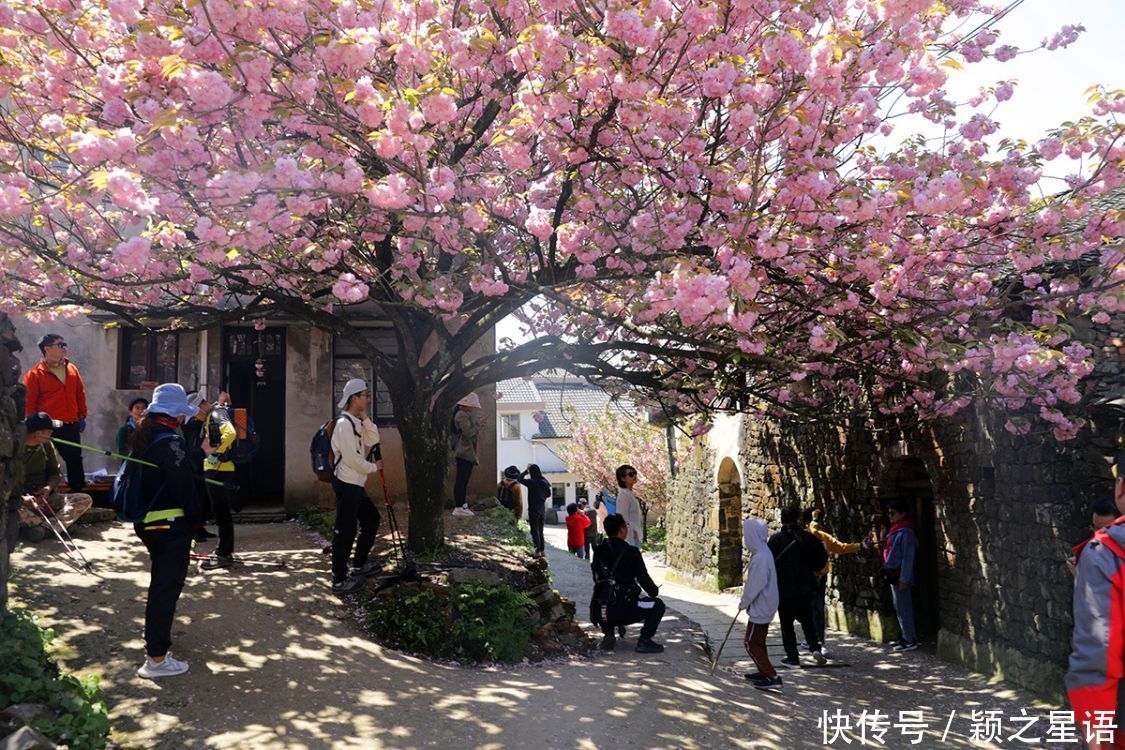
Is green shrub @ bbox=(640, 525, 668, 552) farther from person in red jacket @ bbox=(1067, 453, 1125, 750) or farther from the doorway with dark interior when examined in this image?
person in red jacket @ bbox=(1067, 453, 1125, 750)

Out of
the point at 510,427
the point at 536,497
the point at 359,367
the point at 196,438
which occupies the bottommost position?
the point at 536,497

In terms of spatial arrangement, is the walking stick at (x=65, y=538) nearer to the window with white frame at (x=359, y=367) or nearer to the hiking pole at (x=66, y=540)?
the hiking pole at (x=66, y=540)

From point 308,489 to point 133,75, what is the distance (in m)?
9.61

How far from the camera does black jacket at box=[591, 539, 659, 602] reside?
310 inches

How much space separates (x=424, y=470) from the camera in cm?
852

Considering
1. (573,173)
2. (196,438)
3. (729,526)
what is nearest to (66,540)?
(196,438)

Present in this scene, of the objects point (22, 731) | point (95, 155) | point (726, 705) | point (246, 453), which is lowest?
point (726, 705)

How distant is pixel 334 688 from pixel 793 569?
5.03 meters

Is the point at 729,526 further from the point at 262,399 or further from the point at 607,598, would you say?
the point at 262,399

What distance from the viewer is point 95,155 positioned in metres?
4.10

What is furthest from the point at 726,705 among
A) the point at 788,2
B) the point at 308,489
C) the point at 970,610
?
the point at 308,489

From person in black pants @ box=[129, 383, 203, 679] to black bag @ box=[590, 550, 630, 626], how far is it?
151 inches

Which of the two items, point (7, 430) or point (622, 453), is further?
point (622, 453)

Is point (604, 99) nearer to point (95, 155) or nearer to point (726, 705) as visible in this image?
point (95, 155)
